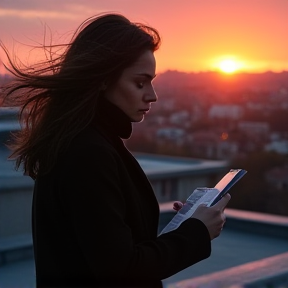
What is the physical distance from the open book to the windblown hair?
0.96ft

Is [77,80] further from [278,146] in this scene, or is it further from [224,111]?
[224,111]

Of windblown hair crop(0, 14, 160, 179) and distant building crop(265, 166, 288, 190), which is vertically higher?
windblown hair crop(0, 14, 160, 179)

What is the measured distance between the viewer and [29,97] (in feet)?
5.28

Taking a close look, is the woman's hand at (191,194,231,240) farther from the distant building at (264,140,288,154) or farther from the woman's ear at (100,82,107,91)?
the distant building at (264,140,288,154)

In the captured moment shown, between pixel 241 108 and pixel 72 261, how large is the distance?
Answer: 126 ft

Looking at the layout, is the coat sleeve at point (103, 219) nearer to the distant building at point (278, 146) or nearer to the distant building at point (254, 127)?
the distant building at point (278, 146)

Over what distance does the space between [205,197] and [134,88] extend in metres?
0.28

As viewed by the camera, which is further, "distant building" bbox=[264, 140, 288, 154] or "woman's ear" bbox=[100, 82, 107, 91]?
"distant building" bbox=[264, 140, 288, 154]

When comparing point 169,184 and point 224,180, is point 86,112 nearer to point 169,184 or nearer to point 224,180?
point 224,180

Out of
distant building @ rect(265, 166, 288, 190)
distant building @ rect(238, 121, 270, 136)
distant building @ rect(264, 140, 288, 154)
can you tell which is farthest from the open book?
distant building @ rect(238, 121, 270, 136)

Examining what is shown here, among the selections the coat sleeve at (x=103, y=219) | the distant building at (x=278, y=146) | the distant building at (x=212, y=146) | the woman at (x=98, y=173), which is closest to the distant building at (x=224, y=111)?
the distant building at (x=212, y=146)

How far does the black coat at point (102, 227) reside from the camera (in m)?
1.35

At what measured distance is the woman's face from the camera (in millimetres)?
1502

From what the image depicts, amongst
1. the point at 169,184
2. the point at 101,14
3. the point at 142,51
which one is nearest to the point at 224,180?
the point at 142,51
